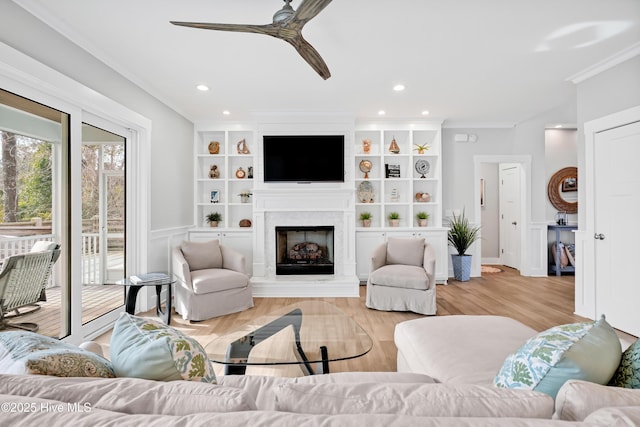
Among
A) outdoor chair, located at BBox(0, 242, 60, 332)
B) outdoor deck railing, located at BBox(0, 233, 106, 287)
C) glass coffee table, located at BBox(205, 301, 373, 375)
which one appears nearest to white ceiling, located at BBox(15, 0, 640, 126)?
outdoor deck railing, located at BBox(0, 233, 106, 287)

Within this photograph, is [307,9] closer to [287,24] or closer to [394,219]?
[287,24]

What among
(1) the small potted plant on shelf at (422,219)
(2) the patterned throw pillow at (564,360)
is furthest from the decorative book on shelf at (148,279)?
(1) the small potted plant on shelf at (422,219)

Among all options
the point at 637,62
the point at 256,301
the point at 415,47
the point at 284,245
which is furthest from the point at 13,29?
the point at 637,62

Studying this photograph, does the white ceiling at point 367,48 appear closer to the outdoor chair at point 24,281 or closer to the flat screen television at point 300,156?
the flat screen television at point 300,156

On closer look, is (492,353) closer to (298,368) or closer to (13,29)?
(298,368)

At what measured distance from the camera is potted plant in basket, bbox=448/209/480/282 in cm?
513

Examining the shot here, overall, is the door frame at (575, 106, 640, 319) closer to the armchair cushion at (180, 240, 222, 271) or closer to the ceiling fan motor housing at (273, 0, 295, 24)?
the ceiling fan motor housing at (273, 0, 295, 24)

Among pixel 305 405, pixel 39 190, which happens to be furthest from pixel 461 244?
pixel 39 190

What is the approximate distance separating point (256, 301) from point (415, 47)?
3.35m

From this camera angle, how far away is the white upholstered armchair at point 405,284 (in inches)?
142

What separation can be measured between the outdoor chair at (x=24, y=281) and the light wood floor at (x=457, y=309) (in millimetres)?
708

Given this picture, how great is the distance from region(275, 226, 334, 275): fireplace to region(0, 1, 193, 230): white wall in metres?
1.52

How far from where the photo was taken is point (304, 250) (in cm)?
499

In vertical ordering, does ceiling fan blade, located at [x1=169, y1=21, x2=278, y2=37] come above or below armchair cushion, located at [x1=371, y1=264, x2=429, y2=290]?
above
